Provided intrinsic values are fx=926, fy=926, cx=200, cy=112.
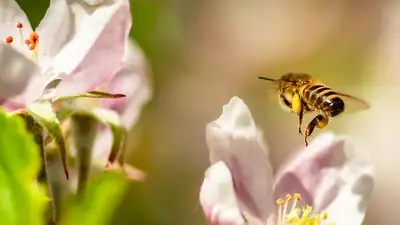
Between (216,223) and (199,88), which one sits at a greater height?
(216,223)

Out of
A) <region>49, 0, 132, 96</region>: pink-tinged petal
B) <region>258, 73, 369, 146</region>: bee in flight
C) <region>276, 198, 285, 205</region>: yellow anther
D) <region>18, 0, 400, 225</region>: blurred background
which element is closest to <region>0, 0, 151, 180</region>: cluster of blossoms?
<region>49, 0, 132, 96</region>: pink-tinged petal

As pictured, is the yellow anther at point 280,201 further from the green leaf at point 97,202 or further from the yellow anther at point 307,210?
the green leaf at point 97,202

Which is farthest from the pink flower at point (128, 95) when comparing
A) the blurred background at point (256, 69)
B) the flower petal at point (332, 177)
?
the blurred background at point (256, 69)

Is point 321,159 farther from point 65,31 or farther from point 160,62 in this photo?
point 160,62

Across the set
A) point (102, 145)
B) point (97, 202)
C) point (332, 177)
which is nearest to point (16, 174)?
point (97, 202)

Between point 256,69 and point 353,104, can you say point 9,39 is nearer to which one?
point 353,104

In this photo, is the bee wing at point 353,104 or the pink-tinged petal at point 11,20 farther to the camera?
the bee wing at point 353,104

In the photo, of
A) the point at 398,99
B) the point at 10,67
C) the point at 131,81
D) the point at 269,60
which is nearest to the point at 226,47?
the point at 269,60
